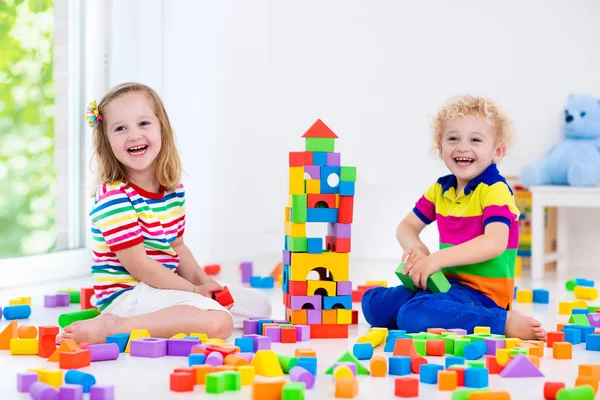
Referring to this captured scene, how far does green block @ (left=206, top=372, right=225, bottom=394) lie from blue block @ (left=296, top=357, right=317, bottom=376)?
0.61 feet

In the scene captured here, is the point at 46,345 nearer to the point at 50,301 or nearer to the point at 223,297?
the point at 223,297

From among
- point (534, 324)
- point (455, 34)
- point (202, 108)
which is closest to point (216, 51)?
point (202, 108)

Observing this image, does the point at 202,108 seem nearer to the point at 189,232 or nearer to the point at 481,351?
the point at 189,232

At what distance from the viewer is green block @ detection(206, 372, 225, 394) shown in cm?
133

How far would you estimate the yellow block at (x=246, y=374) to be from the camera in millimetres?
1410

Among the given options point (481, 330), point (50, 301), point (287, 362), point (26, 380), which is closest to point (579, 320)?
point (481, 330)

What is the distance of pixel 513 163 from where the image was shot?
3.72 meters

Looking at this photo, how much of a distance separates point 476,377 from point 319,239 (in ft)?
2.16

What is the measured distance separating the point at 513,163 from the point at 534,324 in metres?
1.94

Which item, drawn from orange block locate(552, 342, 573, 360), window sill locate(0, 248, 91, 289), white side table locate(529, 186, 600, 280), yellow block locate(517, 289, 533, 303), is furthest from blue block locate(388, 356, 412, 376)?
white side table locate(529, 186, 600, 280)

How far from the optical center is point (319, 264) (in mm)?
1973

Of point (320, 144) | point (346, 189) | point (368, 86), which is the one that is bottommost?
point (346, 189)

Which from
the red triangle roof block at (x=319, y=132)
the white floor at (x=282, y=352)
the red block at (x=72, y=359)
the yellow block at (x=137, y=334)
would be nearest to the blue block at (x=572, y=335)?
the white floor at (x=282, y=352)

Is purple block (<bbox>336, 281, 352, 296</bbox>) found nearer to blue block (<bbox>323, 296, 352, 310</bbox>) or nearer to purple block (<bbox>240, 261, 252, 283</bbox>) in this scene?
blue block (<bbox>323, 296, 352, 310</bbox>)
